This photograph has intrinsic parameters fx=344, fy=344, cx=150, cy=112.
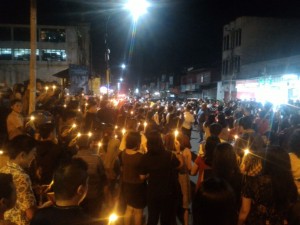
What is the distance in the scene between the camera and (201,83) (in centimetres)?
6612

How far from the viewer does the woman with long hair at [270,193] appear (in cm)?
424

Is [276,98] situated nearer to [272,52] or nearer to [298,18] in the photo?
[272,52]

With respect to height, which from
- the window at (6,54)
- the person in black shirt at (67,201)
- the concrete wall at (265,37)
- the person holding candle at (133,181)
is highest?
the concrete wall at (265,37)

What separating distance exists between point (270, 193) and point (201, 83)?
206 feet

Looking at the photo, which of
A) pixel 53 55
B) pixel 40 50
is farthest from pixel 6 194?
pixel 40 50

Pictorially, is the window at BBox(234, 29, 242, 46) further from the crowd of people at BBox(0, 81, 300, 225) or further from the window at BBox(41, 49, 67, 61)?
Answer: the crowd of people at BBox(0, 81, 300, 225)

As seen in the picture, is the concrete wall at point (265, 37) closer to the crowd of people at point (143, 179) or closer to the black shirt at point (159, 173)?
the crowd of people at point (143, 179)

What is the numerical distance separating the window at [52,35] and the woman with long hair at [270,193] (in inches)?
1889

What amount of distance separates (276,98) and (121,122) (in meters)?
15.5

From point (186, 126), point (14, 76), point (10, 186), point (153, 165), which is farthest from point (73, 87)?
point (14, 76)

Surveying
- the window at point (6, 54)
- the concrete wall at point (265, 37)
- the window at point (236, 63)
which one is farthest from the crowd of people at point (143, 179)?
the window at point (6, 54)

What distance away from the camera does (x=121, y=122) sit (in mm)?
10945

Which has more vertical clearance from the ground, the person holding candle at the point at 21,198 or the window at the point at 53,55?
the window at the point at 53,55

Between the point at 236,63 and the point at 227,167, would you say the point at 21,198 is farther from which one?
the point at 236,63
